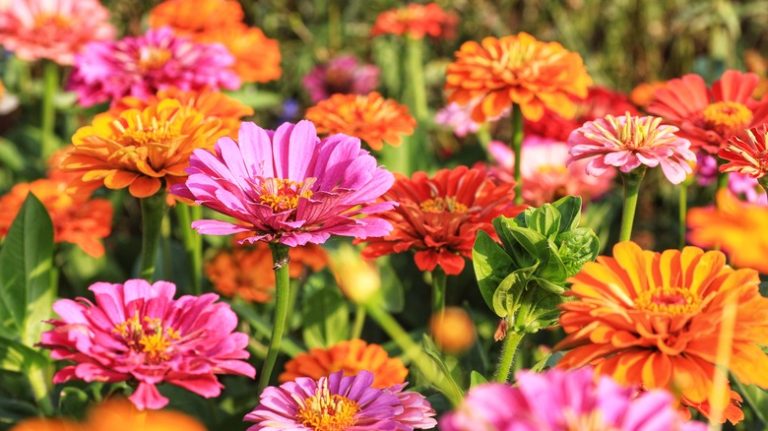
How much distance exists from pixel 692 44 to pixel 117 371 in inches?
88.0

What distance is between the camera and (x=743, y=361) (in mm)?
853

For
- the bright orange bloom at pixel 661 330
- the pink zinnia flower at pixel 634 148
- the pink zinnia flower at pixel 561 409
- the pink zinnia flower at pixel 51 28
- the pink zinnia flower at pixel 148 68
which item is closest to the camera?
the pink zinnia flower at pixel 561 409

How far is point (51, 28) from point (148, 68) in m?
0.58

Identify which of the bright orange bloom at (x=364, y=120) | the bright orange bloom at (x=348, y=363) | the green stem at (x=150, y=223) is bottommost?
Result: the bright orange bloom at (x=348, y=363)

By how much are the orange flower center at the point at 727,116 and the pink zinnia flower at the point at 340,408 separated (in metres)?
0.57

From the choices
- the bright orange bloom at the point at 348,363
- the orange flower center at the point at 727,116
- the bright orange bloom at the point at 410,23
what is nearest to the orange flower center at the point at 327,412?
the bright orange bloom at the point at 348,363

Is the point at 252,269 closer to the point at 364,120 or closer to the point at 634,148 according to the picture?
the point at 364,120

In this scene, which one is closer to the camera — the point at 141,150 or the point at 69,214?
the point at 141,150

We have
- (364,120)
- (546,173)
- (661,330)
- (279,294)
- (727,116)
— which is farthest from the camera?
(546,173)

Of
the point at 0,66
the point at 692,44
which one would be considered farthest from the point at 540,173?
the point at 0,66

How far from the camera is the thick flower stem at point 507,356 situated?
1033mm

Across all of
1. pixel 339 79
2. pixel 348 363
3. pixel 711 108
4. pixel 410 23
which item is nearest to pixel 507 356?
pixel 348 363

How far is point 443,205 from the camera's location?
1286 mm

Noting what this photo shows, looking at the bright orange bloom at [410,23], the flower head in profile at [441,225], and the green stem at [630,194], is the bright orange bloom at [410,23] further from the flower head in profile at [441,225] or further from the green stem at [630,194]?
the green stem at [630,194]
